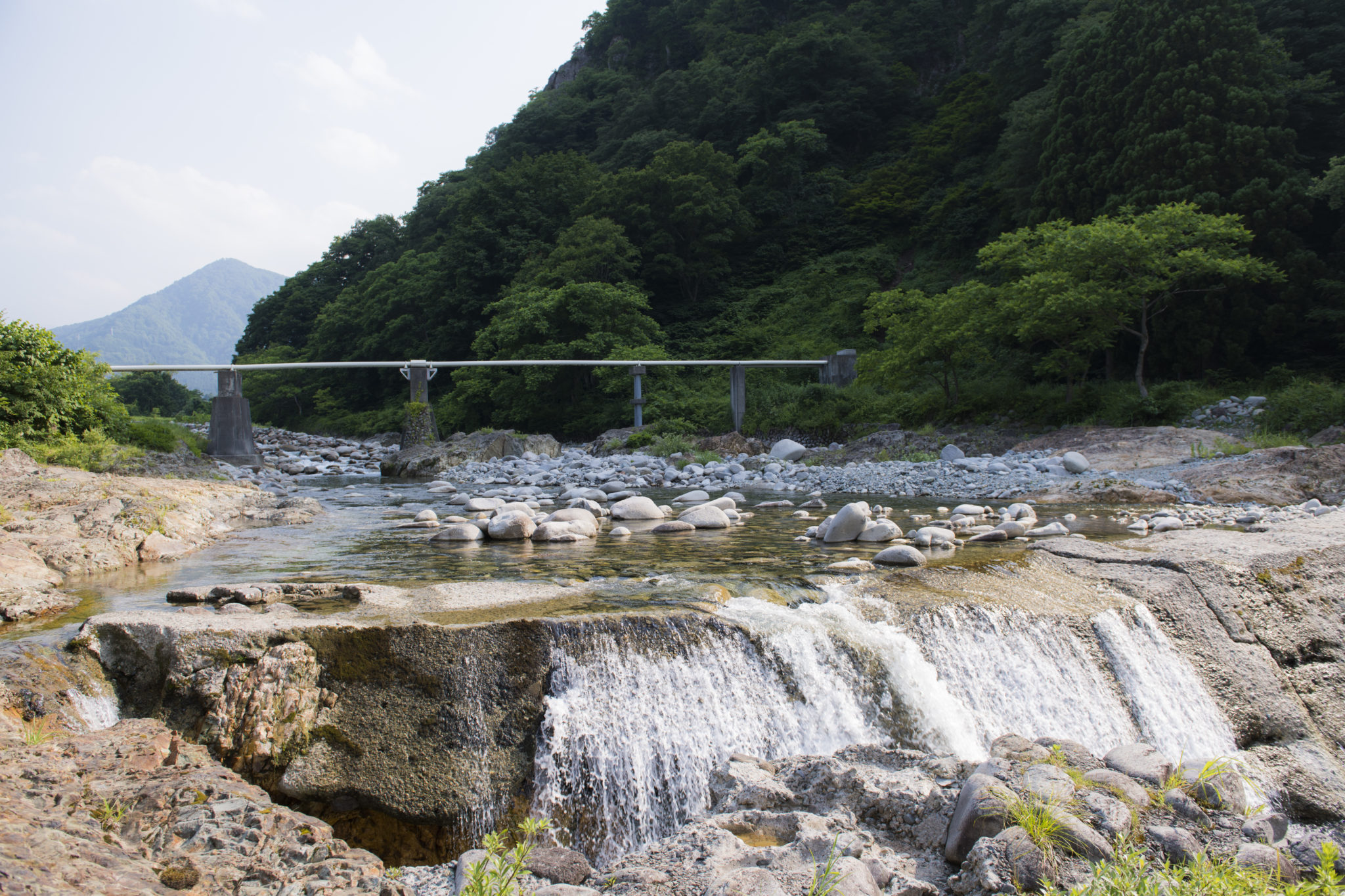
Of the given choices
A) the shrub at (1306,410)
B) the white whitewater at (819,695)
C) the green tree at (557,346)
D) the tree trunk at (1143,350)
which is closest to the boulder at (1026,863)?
the white whitewater at (819,695)

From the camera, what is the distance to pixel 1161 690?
5.55 m

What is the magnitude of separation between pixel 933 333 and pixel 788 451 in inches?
190

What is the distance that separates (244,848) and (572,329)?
27.1m

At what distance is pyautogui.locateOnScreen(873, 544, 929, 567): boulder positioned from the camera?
7.19 m

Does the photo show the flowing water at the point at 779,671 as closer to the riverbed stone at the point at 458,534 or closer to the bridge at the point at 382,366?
the riverbed stone at the point at 458,534

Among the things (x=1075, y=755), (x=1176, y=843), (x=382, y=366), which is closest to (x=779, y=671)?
(x=1075, y=755)

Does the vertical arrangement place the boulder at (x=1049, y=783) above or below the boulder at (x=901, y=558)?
below

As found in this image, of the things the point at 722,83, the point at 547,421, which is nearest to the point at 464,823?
the point at 547,421

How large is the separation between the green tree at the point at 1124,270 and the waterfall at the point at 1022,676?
1286 cm

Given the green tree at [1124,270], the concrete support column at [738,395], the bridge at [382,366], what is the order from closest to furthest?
the green tree at [1124,270] < the bridge at [382,366] < the concrete support column at [738,395]

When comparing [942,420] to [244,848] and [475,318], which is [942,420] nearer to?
[244,848]

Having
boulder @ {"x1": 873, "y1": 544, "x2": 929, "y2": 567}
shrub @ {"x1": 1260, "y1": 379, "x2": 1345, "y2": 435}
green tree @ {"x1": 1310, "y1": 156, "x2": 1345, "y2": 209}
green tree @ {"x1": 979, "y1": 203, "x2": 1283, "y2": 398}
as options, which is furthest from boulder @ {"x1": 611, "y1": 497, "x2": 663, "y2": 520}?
green tree @ {"x1": 1310, "y1": 156, "x2": 1345, "y2": 209}

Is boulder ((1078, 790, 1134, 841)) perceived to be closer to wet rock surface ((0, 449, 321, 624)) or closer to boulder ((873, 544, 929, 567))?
boulder ((873, 544, 929, 567))

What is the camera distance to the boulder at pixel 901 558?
283 inches
